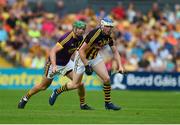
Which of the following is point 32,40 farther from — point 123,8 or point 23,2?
point 123,8

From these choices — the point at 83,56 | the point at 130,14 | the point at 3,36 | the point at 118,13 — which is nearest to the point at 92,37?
the point at 83,56

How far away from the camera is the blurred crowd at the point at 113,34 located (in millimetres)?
32125

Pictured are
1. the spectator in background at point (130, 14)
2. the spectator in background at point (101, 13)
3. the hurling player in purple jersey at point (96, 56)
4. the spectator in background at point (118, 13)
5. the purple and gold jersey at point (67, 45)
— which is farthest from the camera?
the spectator in background at point (130, 14)

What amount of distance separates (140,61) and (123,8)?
14.9ft

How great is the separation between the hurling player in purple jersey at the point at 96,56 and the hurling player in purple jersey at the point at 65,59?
0.29 m

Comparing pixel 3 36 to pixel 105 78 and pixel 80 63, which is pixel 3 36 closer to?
pixel 80 63

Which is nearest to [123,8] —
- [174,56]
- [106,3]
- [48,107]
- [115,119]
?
[106,3]

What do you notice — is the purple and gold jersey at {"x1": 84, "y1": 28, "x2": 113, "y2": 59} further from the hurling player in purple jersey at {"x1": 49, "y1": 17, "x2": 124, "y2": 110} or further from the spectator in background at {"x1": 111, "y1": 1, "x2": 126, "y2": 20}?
the spectator in background at {"x1": 111, "y1": 1, "x2": 126, "y2": 20}

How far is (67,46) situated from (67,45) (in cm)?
5

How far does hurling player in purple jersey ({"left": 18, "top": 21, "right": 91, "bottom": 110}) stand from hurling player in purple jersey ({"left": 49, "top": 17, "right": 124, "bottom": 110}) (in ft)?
0.95

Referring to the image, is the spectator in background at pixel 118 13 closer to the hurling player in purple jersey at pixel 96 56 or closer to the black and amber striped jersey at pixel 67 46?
the black and amber striped jersey at pixel 67 46

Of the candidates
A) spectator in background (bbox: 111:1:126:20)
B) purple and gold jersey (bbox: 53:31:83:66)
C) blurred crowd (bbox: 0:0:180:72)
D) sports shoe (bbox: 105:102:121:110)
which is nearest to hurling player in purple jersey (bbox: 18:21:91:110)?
purple and gold jersey (bbox: 53:31:83:66)

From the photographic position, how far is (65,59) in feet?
61.4

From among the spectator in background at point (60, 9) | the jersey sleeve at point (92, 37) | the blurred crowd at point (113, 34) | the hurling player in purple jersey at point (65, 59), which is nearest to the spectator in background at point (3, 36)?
the blurred crowd at point (113, 34)
